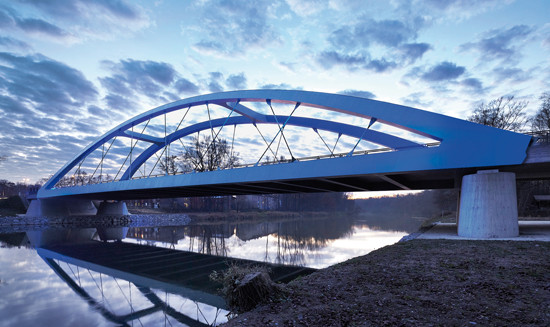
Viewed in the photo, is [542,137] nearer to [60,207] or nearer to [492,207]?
[492,207]

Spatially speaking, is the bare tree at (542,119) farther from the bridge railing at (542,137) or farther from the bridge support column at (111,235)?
the bridge support column at (111,235)

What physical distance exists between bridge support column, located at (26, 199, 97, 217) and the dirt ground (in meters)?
45.0

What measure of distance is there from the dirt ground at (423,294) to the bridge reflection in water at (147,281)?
1677mm

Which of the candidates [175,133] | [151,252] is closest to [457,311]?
[151,252]

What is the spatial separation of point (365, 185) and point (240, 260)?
1064 cm

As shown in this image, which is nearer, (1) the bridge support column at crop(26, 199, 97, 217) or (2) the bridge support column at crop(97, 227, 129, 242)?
(2) the bridge support column at crop(97, 227, 129, 242)

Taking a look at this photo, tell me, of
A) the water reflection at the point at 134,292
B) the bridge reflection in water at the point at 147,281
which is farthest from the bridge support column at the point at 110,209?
the water reflection at the point at 134,292

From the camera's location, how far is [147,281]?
11094mm

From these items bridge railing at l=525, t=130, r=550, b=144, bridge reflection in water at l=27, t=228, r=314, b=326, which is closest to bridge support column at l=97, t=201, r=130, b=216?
bridge reflection in water at l=27, t=228, r=314, b=326

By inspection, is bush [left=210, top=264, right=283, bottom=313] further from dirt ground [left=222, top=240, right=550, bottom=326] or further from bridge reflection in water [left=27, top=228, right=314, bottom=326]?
bridge reflection in water [left=27, top=228, right=314, bottom=326]

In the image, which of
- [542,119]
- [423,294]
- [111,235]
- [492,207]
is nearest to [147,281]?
[423,294]

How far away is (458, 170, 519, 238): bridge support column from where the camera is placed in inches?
516

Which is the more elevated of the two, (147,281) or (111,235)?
(147,281)

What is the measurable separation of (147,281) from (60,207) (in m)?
40.1
